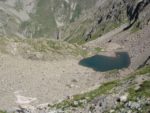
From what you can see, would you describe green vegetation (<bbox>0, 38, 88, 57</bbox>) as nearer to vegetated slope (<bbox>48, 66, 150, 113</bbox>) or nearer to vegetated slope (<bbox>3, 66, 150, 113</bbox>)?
vegetated slope (<bbox>3, 66, 150, 113</bbox>)

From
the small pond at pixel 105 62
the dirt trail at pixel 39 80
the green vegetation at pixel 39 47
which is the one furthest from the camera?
the green vegetation at pixel 39 47

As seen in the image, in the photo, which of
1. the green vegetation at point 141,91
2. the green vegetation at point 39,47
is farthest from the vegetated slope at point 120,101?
the green vegetation at point 39,47

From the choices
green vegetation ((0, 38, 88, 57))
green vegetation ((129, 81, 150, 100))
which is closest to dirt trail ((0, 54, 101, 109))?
green vegetation ((0, 38, 88, 57))

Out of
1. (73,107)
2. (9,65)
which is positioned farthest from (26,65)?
(73,107)

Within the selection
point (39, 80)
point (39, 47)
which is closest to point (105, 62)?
point (39, 47)

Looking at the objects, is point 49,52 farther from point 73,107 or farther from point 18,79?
point 73,107

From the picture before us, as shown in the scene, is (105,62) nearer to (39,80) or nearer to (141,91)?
(39,80)

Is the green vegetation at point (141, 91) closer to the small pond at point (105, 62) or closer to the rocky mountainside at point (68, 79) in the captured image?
the rocky mountainside at point (68, 79)

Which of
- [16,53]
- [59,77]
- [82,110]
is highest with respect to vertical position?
[16,53]
